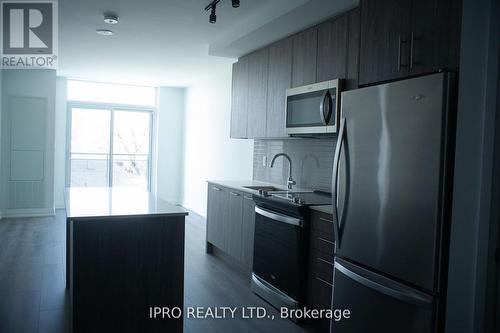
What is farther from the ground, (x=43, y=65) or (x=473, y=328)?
(x=43, y=65)

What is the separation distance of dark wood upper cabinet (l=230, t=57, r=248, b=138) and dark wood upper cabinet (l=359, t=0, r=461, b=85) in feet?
7.99

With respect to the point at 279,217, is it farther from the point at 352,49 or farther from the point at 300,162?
the point at 352,49

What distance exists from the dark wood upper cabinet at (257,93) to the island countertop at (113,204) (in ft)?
5.05

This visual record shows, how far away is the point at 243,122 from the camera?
4.78 metres

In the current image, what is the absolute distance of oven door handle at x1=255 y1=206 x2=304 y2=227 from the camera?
300 centimetres

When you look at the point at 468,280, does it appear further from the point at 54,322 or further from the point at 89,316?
the point at 54,322

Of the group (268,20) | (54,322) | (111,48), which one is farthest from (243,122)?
(54,322)

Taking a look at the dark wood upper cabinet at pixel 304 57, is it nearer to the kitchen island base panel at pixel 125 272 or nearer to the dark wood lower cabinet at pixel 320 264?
the dark wood lower cabinet at pixel 320 264

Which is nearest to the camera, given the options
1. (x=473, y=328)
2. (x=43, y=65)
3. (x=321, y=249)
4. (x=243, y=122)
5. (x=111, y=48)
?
(x=473, y=328)

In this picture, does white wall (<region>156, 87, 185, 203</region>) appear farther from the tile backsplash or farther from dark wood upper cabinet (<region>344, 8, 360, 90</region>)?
dark wood upper cabinet (<region>344, 8, 360, 90</region>)

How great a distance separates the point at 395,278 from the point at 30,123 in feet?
21.6

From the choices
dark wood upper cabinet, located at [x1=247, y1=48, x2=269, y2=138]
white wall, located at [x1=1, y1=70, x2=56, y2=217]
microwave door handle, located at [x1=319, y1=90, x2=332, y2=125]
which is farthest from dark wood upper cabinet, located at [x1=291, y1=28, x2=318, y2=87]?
white wall, located at [x1=1, y1=70, x2=56, y2=217]

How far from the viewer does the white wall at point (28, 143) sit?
6.59 meters

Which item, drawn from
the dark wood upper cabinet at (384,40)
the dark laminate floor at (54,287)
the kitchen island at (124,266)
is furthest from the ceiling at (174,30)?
the dark laminate floor at (54,287)
